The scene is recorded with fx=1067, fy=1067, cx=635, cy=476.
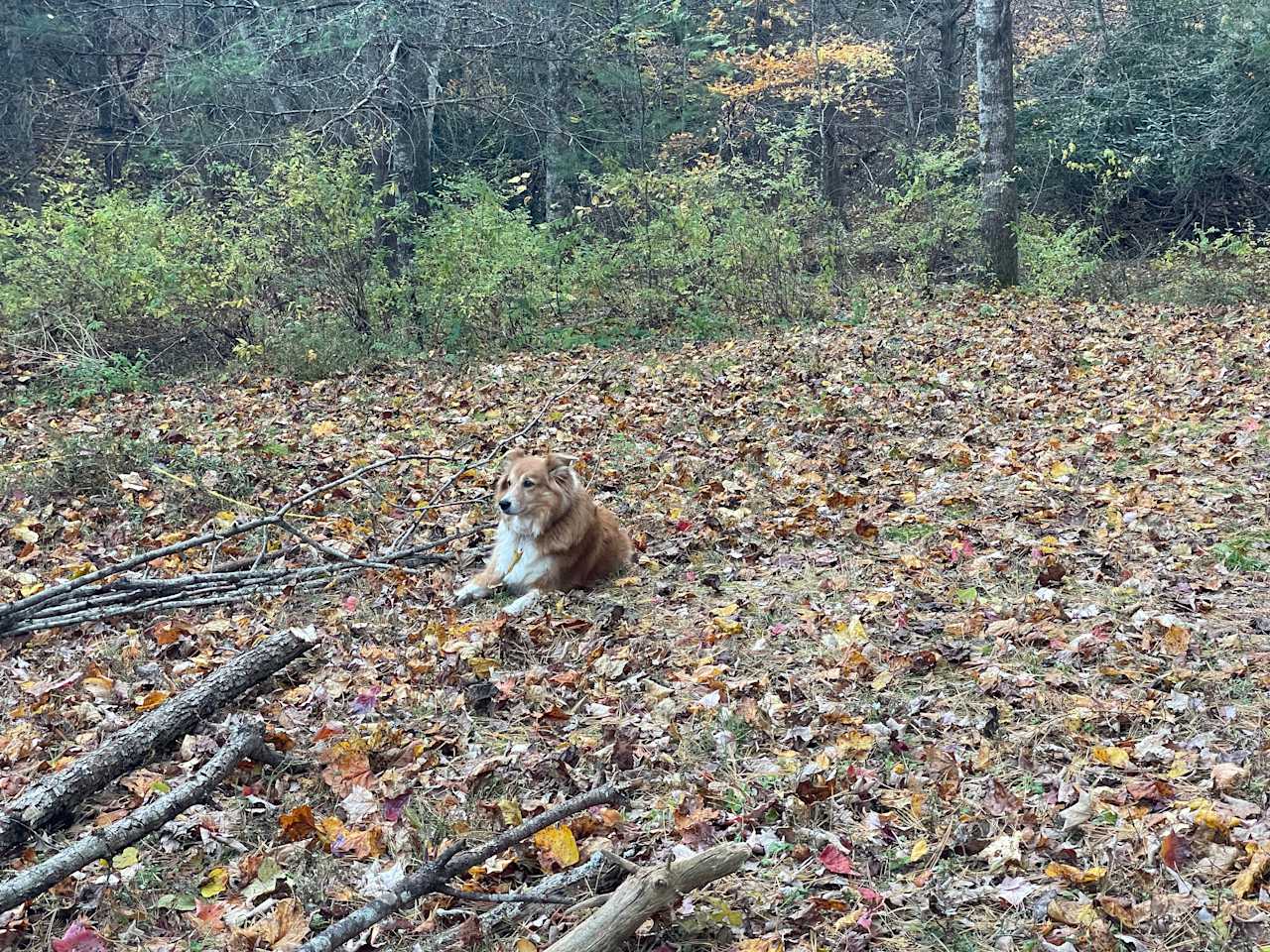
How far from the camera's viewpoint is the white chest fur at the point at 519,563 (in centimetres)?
695

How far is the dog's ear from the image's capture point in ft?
22.9

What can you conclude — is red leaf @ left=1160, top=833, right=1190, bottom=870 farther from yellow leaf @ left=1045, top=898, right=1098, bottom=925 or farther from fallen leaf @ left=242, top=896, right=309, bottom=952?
fallen leaf @ left=242, top=896, right=309, bottom=952

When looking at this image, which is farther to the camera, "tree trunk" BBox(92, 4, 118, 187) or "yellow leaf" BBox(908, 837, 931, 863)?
"tree trunk" BBox(92, 4, 118, 187)

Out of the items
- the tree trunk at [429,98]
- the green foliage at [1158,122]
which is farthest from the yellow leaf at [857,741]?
the green foliage at [1158,122]

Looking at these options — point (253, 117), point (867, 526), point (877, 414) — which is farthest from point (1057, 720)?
point (253, 117)

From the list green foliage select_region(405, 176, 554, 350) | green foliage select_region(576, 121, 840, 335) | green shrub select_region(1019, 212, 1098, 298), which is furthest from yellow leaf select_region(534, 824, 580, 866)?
green shrub select_region(1019, 212, 1098, 298)

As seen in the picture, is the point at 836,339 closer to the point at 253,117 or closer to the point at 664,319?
the point at 664,319

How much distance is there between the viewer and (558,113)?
21.3 metres

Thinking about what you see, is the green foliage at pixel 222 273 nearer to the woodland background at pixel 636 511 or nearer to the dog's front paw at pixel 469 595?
the woodland background at pixel 636 511

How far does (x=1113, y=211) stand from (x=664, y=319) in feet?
38.4

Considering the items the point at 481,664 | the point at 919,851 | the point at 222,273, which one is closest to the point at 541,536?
the point at 481,664

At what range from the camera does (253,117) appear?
18.8 meters

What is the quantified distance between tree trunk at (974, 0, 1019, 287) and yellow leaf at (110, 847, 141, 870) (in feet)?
51.8

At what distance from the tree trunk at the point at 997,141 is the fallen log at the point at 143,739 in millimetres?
14396
